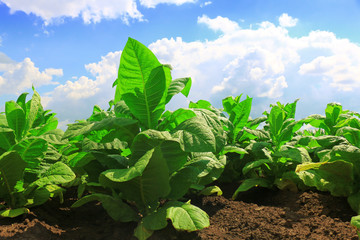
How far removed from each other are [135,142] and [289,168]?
2163 mm

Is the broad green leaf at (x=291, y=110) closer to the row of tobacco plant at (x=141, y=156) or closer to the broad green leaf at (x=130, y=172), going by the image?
the row of tobacco plant at (x=141, y=156)

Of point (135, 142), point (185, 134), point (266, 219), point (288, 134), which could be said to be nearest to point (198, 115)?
point (185, 134)

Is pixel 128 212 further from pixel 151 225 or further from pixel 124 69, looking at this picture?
pixel 124 69

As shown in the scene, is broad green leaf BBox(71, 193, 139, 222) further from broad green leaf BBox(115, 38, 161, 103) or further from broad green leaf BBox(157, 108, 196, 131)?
broad green leaf BBox(115, 38, 161, 103)

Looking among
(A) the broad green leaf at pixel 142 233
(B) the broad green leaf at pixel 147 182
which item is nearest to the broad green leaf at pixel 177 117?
(B) the broad green leaf at pixel 147 182

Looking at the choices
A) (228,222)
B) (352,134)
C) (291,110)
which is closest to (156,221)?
(228,222)

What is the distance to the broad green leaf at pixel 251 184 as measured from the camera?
10.4 ft

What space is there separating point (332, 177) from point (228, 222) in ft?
3.58

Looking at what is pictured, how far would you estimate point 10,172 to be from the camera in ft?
8.15

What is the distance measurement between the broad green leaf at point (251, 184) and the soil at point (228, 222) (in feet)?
0.45

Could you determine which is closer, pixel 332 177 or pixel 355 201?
pixel 355 201

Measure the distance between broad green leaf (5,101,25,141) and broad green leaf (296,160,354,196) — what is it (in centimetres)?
241

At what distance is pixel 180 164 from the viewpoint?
7.22 feet

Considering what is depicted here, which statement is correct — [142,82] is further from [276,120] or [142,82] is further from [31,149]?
[276,120]
